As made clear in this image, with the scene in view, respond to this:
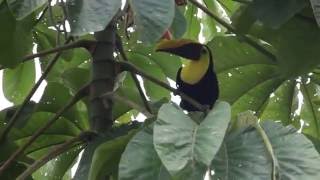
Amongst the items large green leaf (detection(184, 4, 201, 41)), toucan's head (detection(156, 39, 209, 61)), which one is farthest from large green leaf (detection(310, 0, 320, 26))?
large green leaf (detection(184, 4, 201, 41))

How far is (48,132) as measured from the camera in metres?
1.54

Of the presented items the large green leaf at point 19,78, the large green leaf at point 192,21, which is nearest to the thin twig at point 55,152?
the large green leaf at point 19,78

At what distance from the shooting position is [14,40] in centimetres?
122

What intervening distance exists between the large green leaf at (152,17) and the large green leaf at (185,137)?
0.10 meters

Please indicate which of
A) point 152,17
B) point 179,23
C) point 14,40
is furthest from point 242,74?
point 152,17

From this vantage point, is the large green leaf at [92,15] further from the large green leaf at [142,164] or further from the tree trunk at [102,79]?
the tree trunk at [102,79]

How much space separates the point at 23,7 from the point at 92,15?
10 centimetres

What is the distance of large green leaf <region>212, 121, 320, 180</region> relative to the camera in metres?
0.87

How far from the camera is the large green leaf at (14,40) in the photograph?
3.96 feet

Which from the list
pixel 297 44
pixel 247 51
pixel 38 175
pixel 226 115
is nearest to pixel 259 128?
pixel 226 115

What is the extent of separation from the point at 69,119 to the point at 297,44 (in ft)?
1.79

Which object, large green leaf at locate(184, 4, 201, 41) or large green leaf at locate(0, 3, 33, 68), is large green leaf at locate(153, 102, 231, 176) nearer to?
large green leaf at locate(0, 3, 33, 68)

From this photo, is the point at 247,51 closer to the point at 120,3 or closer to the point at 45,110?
the point at 45,110

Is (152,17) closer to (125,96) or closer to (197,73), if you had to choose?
(125,96)
